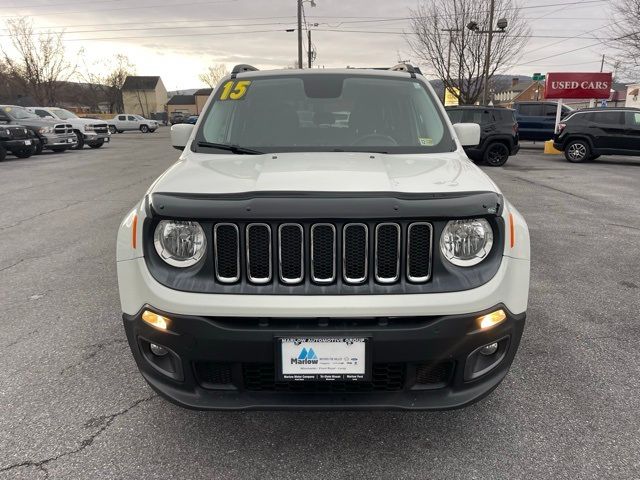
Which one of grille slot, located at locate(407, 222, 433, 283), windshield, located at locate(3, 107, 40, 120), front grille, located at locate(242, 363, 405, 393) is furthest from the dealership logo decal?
windshield, located at locate(3, 107, 40, 120)

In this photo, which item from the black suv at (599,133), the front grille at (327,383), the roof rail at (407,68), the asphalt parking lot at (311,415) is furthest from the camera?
the black suv at (599,133)

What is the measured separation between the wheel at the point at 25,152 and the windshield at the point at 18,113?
1.55m

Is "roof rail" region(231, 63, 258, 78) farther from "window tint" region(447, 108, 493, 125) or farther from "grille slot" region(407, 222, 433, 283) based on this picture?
"window tint" region(447, 108, 493, 125)

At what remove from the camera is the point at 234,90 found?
3.58 m

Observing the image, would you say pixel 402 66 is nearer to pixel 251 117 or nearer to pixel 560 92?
pixel 251 117

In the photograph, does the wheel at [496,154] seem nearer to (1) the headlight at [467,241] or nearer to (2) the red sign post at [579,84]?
(2) the red sign post at [579,84]

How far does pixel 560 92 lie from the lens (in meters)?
20.7

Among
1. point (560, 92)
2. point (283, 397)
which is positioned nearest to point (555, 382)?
point (283, 397)

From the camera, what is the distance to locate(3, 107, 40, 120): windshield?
58.9ft

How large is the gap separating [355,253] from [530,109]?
20571 millimetres

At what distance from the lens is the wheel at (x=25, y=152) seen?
17.0m

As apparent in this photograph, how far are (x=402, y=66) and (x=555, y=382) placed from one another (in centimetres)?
276

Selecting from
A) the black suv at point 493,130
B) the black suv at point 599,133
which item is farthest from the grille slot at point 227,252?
the black suv at point 599,133

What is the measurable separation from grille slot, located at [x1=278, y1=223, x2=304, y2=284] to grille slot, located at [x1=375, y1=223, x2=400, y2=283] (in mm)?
323
